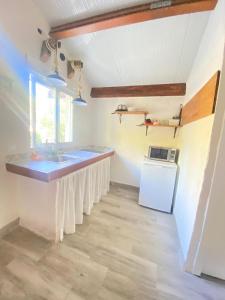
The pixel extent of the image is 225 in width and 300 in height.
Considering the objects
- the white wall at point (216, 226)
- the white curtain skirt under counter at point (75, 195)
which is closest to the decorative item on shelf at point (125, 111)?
the white curtain skirt under counter at point (75, 195)

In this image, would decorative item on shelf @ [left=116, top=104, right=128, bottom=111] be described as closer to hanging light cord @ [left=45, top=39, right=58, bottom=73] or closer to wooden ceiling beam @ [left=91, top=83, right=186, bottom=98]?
wooden ceiling beam @ [left=91, top=83, right=186, bottom=98]

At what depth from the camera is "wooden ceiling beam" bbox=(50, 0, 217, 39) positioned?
4.59 feet

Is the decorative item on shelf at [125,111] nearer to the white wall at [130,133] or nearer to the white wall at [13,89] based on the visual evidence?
the white wall at [130,133]

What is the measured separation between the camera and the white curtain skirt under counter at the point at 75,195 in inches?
67.5

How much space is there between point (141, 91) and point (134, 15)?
59.8 inches

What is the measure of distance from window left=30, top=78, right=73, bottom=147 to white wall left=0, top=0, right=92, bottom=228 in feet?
0.45

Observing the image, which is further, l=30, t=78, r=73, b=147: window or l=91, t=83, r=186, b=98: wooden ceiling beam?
l=91, t=83, r=186, b=98: wooden ceiling beam

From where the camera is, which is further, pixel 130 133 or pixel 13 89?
pixel 130 133

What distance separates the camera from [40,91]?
2109 millimetres

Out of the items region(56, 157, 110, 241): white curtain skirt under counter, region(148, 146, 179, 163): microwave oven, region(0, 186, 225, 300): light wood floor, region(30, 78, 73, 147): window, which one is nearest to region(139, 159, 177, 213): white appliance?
region(148, 146, 179, 163): microwave oven

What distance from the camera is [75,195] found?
1.99 metres

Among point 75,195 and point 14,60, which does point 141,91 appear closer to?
point 14,60

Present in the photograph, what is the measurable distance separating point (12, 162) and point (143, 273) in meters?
1.83

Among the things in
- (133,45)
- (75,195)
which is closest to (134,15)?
(133,45)
